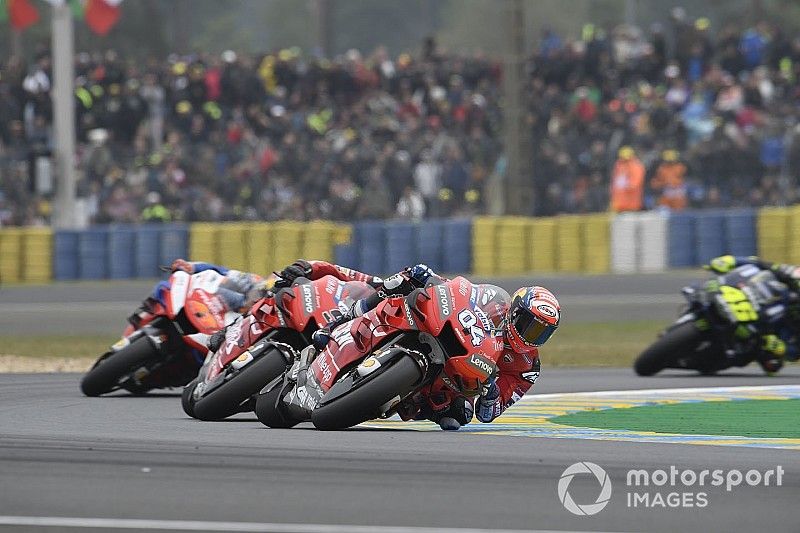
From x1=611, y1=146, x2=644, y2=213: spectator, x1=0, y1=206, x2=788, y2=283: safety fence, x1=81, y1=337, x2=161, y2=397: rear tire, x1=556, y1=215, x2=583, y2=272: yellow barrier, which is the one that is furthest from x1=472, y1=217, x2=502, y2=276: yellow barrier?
x1=81, y1=337, x2=161, y2=397: rear tire

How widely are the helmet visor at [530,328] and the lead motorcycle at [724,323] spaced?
4.94 metres

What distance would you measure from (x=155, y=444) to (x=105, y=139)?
19869 millimetres

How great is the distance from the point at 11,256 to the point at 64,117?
9.99 feet

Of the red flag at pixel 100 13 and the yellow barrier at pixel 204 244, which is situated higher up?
the red flag at pixel 100 13

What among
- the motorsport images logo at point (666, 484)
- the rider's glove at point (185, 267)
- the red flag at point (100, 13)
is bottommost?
the motorsport images logo at point (666, 484)

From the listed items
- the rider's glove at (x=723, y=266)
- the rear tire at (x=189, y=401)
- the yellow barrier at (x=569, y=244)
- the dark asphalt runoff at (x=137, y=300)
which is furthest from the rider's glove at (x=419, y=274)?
the yellow barrier at (x=569, y=244)

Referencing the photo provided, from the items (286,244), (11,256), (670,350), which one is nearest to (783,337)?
(670,350)

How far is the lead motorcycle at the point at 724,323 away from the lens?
1350 centimetres

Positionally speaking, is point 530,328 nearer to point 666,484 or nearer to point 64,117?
point 666,484

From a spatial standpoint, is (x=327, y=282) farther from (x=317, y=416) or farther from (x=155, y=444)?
(x=155, y=444)

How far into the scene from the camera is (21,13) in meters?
29.2

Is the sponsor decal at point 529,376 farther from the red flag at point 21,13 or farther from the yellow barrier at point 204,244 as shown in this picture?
the red flag at point 21,13

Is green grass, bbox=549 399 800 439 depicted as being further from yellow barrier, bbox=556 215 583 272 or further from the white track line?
yellow barrier, bbox=556 215 583 272

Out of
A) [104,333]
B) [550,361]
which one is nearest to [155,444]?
[550,361]
